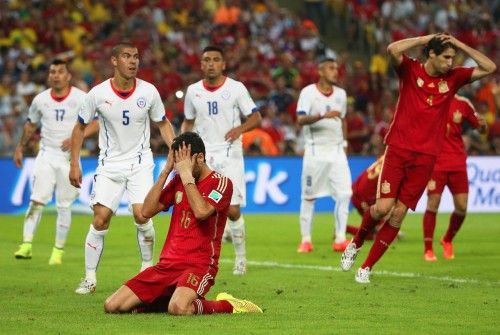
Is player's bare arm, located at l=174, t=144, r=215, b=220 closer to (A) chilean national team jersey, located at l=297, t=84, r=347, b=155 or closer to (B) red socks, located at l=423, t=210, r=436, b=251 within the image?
(B) red socks, located at l=423, t=210, r=436, b=251

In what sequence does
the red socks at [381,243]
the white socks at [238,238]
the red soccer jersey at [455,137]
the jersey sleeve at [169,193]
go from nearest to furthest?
the jersey sleeve at [169,193], the red socks at [381,243], the white socks at [238,238], the red soccer jersey at [455,137]

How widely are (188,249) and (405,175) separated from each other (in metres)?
3.50

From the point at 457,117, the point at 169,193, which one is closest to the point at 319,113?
the point at 457,117

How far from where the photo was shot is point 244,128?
14.9m

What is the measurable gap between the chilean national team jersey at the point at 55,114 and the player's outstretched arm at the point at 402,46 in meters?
5.17

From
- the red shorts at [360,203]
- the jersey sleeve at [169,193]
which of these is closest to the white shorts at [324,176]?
the red shorts at [360,203]

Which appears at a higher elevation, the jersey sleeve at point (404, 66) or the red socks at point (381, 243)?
the jersey sleeve at point (404, 66)

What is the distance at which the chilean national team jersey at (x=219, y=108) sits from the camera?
15.2 metres

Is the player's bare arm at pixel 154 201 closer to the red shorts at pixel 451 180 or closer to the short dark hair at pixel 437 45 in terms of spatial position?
the short dark hair at pixel 437 45

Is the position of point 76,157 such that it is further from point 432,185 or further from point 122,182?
point 432,185

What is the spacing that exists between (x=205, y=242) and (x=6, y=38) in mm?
19851

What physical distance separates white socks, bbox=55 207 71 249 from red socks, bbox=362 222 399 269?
180 inches

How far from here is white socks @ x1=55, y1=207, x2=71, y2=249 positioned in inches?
637

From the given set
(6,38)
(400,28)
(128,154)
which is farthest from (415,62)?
(400,28)
